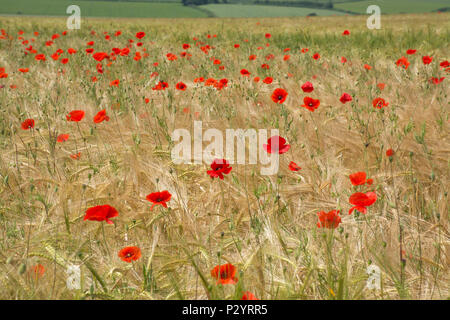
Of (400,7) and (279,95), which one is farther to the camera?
(400,7)

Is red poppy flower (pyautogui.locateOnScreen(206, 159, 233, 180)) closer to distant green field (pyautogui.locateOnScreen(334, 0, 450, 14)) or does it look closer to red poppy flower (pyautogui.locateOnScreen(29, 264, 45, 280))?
red poppy flower (pyautogui.locateOnScreen(29, 264, 45, 280))

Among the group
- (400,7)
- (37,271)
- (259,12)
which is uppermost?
(400,7)

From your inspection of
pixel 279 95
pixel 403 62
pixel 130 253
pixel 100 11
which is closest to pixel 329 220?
pixel 130 253

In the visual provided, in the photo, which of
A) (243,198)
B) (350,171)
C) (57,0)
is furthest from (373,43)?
(57,0)

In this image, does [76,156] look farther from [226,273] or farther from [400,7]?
[400,7]

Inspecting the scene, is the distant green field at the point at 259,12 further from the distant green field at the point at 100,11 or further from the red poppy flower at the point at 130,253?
the red poppy flower at the point at 130,253

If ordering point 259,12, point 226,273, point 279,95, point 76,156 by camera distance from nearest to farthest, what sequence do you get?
point 226,273 → point 76,156 → point 279,95 → point 259,12

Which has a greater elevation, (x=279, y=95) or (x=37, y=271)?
(x=279, y=95)

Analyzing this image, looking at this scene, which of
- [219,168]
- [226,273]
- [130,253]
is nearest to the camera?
[226,273]

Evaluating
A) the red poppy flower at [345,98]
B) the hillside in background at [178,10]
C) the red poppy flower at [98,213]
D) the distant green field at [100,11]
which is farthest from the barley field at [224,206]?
the distant green field at [100,11]

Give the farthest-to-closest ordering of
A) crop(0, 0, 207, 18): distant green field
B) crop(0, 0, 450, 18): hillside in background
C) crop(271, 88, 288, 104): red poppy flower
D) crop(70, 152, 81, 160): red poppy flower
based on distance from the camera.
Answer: crop(0, 0, 207, 18): distant green field, crop(0, 0, 450, 18): hillside in background, crop(271, 88, 288, 104): red poppy flower, crop(70, 152, 81, 160): red poppy flower

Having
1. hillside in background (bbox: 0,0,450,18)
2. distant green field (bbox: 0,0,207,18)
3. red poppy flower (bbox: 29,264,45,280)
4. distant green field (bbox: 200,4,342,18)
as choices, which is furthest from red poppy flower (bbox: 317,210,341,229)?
distant green field (bbox: 0,0,207,18)

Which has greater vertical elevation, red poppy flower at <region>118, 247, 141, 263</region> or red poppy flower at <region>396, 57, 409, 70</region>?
red poppy flower at <region>396, 57, 409, 70</region>

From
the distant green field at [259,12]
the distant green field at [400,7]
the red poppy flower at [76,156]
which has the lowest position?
the red poppy flower at [76,156]
